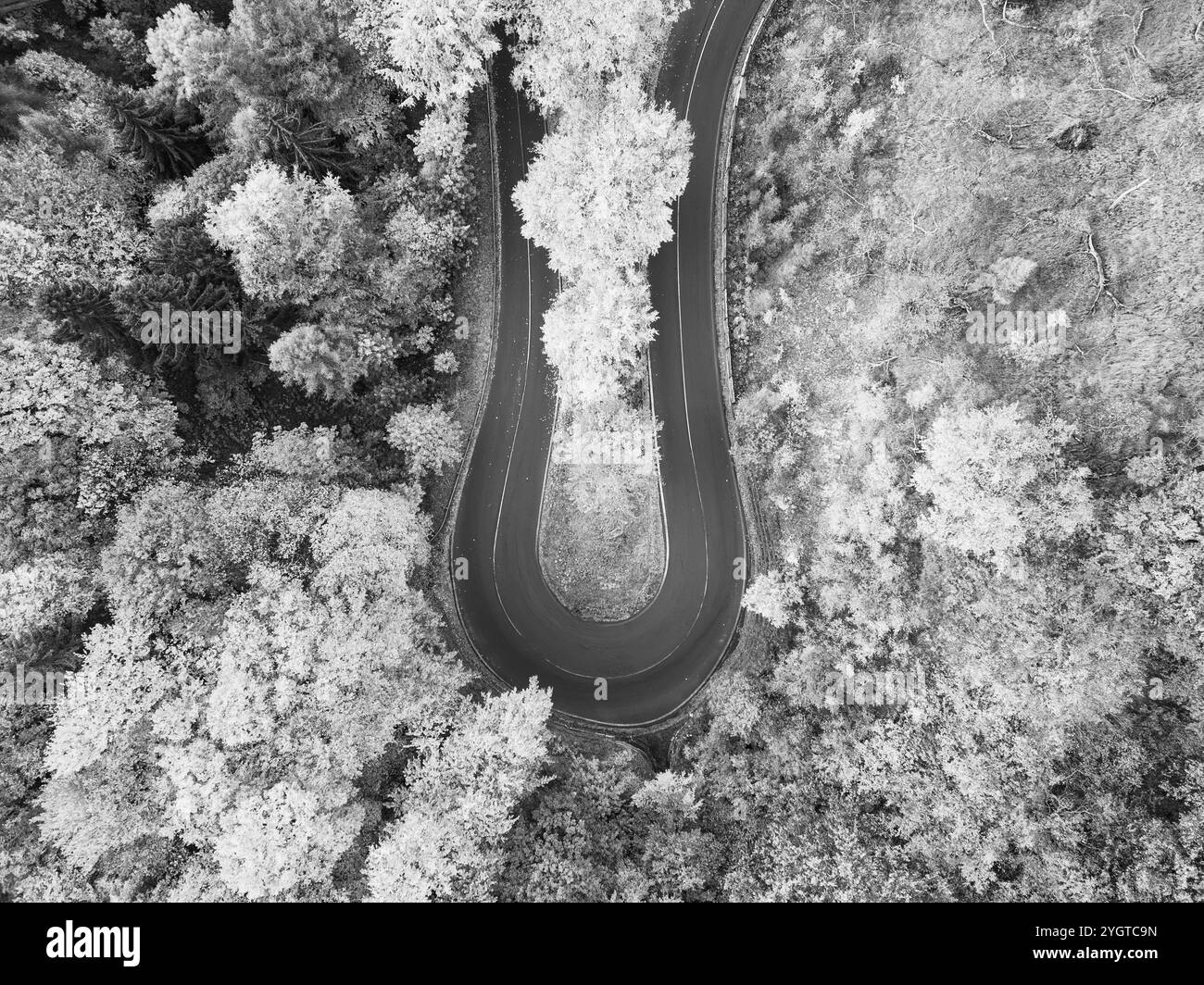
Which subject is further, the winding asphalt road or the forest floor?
the forest floor

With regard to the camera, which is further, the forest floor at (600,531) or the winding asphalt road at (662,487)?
the forest floor at (600,531)

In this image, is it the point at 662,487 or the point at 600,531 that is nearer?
the point at 600,531

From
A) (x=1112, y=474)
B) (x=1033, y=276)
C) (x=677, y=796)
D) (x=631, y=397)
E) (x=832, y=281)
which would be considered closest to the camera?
(x=1112, y=474)

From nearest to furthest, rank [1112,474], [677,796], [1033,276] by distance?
[1112,474], [1033,276], [677,796]

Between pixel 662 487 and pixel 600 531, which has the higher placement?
pixel 662 487

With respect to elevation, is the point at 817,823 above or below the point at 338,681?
below

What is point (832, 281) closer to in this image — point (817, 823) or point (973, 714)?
point (973, 714)
